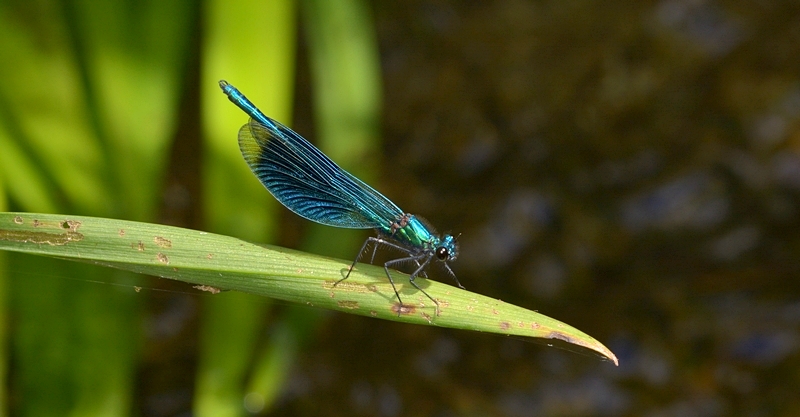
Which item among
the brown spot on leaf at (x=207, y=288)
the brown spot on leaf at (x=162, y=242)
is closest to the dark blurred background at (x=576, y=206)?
the brown spot on leaf at (x=207, y=288)

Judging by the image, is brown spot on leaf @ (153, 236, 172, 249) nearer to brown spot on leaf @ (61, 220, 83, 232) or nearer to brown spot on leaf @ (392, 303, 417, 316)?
brown spot on leaf @ (61, 220, 83, 232)

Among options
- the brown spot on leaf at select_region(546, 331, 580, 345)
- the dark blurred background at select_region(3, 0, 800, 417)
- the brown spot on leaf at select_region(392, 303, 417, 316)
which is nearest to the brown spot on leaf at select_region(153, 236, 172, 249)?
the brown spot on leaf at select_region(392, 303, 417, 316)

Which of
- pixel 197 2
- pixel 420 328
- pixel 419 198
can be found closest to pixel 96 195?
pixel 197 2

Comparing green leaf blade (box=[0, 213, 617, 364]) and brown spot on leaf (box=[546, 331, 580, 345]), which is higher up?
green leaf blade (box=[0, 213, 617, 364])

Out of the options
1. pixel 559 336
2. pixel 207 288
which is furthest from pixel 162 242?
pixel 559 336

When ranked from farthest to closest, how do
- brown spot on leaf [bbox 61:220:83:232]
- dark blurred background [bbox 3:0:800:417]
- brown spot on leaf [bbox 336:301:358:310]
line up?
dark blurred background [bbox 3:0:800:417] → brown spot on leaf [bbox 336:301:358:310] → brown spot on leaf [bbox 61:220:83:232]

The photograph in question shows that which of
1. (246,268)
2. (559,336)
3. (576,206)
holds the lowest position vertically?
(559,336)

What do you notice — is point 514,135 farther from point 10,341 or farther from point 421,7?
point 10,341

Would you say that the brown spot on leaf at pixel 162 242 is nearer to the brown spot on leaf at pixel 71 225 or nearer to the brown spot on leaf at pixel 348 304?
the brown spot on leaf at pixel 71 225

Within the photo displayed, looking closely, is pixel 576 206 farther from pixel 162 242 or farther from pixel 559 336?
pixel 162 242
